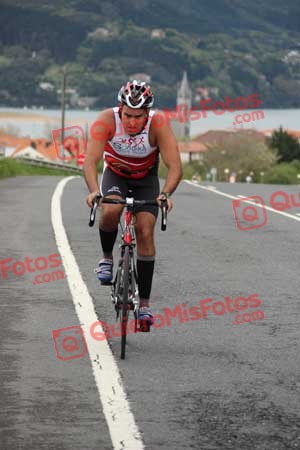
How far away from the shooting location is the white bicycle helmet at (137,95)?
807 cm

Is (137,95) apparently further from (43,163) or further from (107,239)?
(43,163)

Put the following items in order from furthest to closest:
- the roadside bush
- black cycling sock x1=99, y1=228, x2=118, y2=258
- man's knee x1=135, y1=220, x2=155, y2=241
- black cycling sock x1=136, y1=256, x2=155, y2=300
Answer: the roadside bush < black cycling sock x1=99, y1=228, x2=118, y2=258 < black cycling sock x1=136, y1=256, x2=155, y2=300 < man's knee x1=135, y1=220, x2=155, y2=241

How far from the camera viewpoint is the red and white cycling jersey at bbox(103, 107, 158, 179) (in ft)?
27.5

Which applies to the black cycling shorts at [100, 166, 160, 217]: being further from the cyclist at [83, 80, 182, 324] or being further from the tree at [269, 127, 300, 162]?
the tree at [269, 127, 300, 162]

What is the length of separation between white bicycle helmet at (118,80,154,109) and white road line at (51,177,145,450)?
5.03 feet

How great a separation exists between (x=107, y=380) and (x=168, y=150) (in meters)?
1.97

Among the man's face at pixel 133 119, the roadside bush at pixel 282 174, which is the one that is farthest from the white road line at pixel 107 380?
the roadside bush at pixel 282 174

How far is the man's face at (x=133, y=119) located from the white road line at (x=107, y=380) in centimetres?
138

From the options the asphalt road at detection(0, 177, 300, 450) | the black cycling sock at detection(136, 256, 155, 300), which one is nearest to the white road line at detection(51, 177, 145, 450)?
the asphalt road at detection(0, 177, 300, 450)

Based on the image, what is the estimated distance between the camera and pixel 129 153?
8422 millimetres

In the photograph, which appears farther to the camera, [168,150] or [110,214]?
[110,214]

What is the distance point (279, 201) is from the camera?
25.5m

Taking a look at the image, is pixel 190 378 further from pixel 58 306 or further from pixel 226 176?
pixel 226 176

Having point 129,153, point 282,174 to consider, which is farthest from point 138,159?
point 282,174
